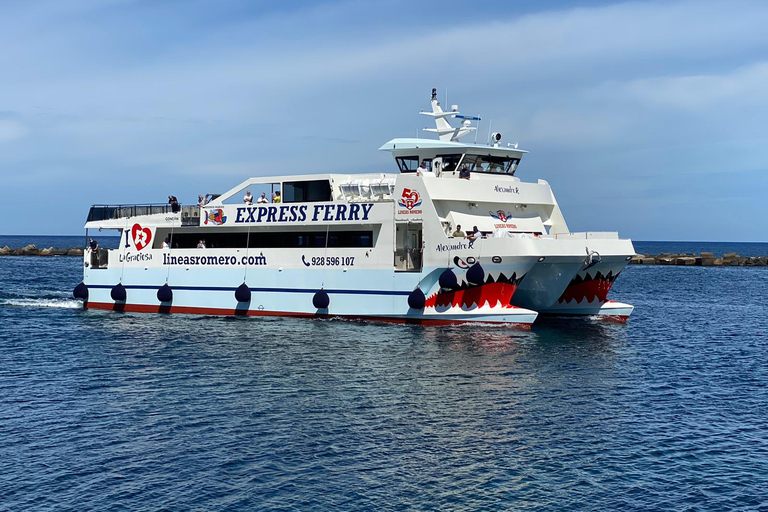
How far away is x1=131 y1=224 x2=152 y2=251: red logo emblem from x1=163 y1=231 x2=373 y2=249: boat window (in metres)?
1.05

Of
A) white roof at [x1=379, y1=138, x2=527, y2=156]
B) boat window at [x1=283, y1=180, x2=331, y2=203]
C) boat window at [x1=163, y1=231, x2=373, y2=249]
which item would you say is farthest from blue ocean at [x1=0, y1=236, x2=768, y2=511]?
white roof at [x1=379, y1=138, x2=527, y2=156]

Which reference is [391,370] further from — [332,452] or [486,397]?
[332,452]

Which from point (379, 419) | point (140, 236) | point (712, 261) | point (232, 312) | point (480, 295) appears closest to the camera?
point (379, 419)

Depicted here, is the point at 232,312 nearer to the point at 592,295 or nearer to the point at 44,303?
the point at 44,303

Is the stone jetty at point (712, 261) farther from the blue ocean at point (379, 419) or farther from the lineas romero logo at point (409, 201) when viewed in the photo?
the lineas romero logo at point (409, 201)

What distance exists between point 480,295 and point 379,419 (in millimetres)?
10332

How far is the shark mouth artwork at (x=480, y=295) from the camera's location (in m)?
23.8

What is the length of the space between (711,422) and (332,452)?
720 cm

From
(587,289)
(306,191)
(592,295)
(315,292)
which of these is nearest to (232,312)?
(315,292)

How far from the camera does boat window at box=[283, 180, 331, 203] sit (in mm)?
27031

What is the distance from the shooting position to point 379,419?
1430 centimetres

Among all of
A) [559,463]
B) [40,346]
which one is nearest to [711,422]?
[559,463]

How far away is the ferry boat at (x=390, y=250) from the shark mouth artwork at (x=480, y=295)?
33 mm

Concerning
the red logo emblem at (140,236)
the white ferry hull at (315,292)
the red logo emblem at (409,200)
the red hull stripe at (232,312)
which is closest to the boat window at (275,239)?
the white ferry hull at (315,292)
